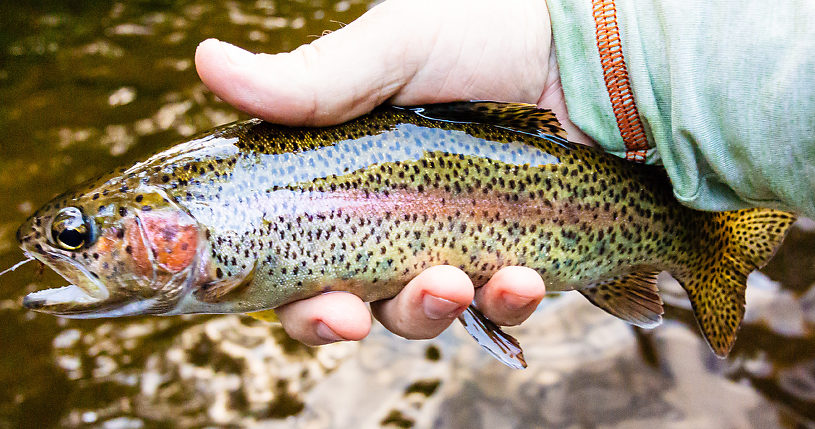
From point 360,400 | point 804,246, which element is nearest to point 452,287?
point 360,400

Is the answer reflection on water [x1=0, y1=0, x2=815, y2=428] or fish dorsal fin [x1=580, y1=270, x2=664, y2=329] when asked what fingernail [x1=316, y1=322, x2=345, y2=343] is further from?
reflection on water [x1=0, y1=0, x2=815, y2=428]

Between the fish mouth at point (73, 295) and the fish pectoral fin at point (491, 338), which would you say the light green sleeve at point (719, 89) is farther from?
the fish mouth at point (73, 295)

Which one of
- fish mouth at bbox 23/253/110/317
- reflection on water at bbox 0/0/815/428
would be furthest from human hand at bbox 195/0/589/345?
reflection on water at bbox 0/0/815/428

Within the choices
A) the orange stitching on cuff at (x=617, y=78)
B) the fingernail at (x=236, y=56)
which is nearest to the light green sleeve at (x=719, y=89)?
the orange stitching on cuff at (x=617, y=78)

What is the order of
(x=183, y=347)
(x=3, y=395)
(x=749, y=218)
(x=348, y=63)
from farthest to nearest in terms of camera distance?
(x=183, y=347) < (x=3, y=395) < (x=749, y=218) < (x=348, y=63)

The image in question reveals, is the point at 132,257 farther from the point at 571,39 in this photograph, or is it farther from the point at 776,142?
the point at 776,142

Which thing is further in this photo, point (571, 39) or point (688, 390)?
point (688, 390)

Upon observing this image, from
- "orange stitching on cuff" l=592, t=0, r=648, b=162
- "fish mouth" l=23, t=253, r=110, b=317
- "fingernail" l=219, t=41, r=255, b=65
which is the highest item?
"fingernail" l=219, t=41, r=255, b=65
